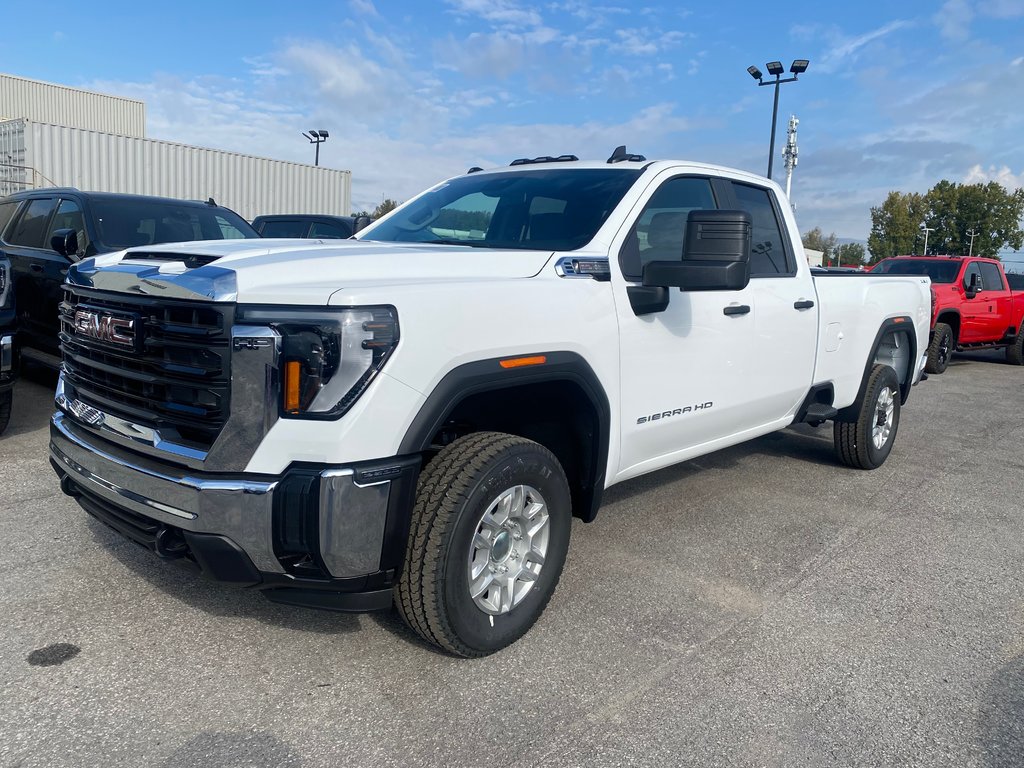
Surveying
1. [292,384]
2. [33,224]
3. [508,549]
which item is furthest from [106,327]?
[33,224]

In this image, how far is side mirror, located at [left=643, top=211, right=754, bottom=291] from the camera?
10.7 ft

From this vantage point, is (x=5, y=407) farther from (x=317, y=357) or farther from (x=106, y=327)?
(x=317, y=357)

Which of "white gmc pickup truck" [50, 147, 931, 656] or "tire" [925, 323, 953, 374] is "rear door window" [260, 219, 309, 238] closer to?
"white gmc pickup truck" [50, 147, 931, 656]

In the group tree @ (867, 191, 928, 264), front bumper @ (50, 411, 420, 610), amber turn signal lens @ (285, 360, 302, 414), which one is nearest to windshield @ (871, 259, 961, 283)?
front bumper @ (50, 411, 420, 610)

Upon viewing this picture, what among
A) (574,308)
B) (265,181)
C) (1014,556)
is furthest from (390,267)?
(265,181)

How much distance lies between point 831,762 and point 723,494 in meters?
2.82

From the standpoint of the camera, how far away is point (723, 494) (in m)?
5.21

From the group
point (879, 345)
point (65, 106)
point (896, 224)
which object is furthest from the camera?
point (896, 224)

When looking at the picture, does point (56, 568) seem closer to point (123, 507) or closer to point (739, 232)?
point (123, 507)

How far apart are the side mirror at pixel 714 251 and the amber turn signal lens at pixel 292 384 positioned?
164 cm

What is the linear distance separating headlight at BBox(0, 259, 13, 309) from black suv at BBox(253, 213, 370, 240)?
522 cm

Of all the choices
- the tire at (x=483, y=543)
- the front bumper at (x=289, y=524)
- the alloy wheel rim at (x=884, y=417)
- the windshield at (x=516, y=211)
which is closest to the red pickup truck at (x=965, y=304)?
the alloy wheel rim at (x=884, y=417)

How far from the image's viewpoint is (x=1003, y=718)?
2721 mm

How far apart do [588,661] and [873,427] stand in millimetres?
3716
